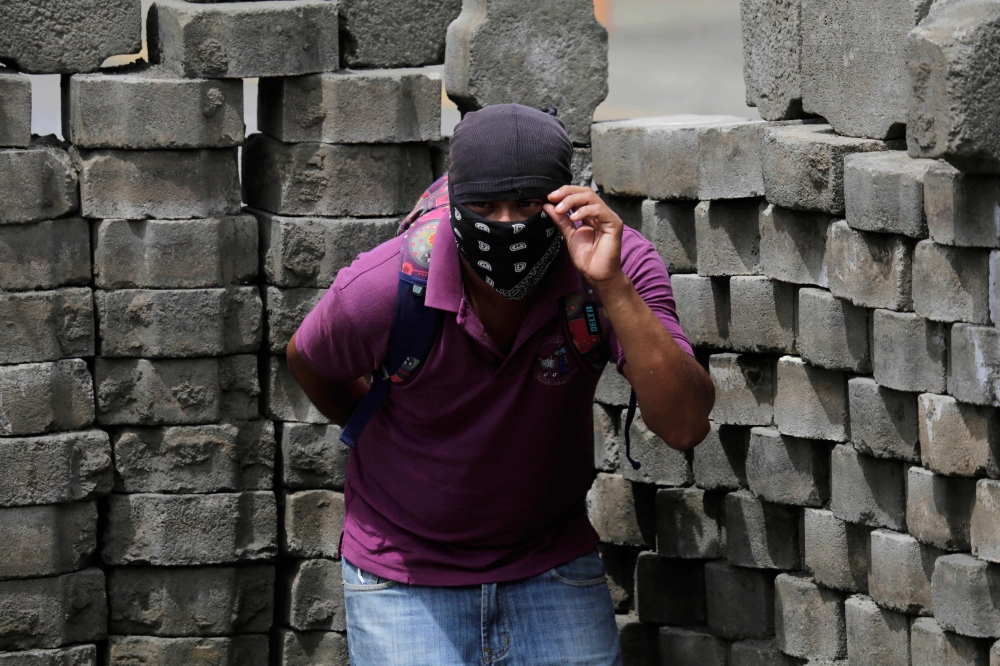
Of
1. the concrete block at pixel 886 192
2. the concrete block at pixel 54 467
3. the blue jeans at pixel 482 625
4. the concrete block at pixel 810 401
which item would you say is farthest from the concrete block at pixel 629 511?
the concrete block at pixel 54 467

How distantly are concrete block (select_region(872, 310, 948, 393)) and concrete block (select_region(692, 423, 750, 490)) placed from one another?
3.22 ft

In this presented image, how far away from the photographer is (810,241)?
4863 mm

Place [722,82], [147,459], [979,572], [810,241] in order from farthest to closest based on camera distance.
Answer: [722,82] < [147,459] < [810,241] < [979,572]

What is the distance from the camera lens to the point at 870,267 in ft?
14.7

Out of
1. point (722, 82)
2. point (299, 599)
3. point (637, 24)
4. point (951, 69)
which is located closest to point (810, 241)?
point (951, 69)

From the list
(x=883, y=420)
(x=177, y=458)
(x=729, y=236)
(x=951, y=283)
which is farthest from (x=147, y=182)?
(x=951, y=283)

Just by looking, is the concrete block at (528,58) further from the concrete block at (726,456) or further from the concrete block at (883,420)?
the concrete block at (883,420)

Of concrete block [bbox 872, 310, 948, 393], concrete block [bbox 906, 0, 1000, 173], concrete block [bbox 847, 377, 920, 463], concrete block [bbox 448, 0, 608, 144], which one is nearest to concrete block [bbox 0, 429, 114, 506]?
concrete block [bbox 448, 0, 608, 144]

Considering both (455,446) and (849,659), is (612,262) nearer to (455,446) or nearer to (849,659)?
(455,446)

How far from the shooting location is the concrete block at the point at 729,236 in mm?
5219

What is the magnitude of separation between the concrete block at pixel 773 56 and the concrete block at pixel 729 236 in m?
0.35

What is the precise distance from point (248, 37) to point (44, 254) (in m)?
1.09

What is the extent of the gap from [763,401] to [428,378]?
1.50 meters

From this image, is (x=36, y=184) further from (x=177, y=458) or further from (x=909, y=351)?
(x=909, y=351)
